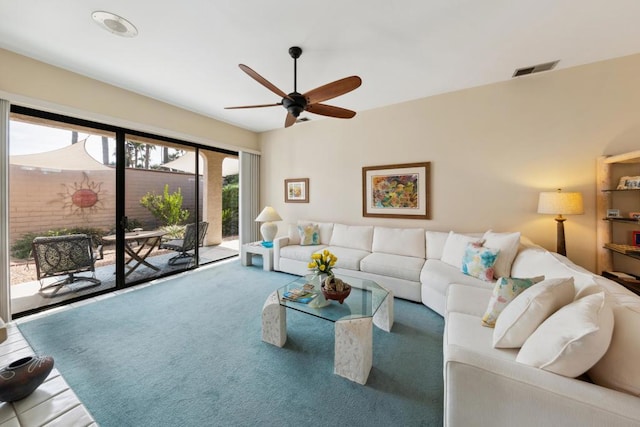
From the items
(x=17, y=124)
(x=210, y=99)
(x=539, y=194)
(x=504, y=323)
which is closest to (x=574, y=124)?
(x=539, y=194)

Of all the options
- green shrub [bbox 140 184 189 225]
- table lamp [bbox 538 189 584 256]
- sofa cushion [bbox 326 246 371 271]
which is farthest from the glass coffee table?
green shrub [bbox 140 184 189 225]

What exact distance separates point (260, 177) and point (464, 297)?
445 centimetres

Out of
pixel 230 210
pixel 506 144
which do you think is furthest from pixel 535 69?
pixel 230 210

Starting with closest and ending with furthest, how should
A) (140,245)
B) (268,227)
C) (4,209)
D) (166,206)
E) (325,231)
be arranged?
(4,209) < (140,245) < (166,206) < (325,231) < (268,227)

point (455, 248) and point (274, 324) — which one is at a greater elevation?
point (455, 248)

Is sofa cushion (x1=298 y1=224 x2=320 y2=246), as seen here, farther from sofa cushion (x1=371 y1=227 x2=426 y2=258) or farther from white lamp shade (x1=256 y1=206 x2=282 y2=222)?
sofa cushion (x1=371 y1=227 x2=426 y2=258)

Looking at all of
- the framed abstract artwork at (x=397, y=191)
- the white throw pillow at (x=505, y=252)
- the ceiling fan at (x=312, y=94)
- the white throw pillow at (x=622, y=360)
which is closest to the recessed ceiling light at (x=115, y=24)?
the ceiling fan at (x=312, y=94)

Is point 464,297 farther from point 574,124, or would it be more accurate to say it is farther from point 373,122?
point 373,122

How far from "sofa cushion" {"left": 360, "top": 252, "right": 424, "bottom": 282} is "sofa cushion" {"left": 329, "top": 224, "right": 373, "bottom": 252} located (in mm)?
419

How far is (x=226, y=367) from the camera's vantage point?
5.92 feet

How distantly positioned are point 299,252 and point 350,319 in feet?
7.28

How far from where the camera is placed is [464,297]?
199 centimetres

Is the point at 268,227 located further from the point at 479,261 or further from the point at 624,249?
the point at 624,249

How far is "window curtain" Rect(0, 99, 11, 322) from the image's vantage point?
2.31m
